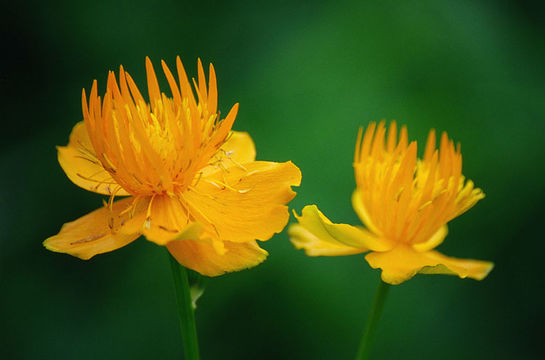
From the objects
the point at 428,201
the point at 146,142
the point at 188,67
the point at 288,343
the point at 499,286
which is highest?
the point at 188,67

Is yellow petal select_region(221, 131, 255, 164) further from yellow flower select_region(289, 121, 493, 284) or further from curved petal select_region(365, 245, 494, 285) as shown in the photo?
curved petal select_region(365, 245, 494, 285)

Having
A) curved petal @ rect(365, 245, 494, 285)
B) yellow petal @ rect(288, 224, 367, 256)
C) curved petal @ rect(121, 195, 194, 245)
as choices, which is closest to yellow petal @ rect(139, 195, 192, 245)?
curved petal @ rect(121, 195, 194, 245)

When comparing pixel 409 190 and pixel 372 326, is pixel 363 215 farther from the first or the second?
pixel 372 326

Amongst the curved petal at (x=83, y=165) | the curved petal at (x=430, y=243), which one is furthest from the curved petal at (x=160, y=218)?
the curved petal at (x=430, y=243)

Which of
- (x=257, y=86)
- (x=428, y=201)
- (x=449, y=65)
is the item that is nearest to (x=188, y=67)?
(x=257, y=86)

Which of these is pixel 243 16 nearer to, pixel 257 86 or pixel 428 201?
pixel 257 86

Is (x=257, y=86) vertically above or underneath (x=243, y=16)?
underneath

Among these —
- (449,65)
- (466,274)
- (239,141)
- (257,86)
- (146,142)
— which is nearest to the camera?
(146,142)

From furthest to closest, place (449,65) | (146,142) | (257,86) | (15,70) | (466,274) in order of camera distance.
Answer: (449,65) → (257,86) → (15,70) → (466,274) → (146,142)
